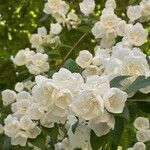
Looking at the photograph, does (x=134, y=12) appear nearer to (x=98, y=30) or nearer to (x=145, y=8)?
(x=145, y=8)

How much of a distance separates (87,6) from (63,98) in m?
1.42

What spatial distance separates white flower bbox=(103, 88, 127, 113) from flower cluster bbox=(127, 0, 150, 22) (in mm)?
1193

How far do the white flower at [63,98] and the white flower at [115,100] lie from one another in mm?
96

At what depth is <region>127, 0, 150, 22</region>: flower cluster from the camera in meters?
2.49

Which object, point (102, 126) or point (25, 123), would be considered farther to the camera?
point (25, 123)

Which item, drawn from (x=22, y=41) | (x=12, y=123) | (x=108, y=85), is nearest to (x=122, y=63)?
(x=108, y=85)

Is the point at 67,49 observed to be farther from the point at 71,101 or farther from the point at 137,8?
the point at 71,101

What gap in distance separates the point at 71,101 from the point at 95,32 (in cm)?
94

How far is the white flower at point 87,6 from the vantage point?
269cm

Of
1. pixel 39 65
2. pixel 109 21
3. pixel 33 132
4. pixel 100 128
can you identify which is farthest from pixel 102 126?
pixel 39 65

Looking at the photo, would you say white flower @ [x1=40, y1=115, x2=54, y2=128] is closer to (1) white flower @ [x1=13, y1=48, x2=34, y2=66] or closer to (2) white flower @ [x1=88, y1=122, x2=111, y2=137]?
(2) white flower @ [x1=88, y1=122, x2=111, y2=137]

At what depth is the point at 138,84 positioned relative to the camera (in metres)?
1.37

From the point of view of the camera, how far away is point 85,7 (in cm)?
272

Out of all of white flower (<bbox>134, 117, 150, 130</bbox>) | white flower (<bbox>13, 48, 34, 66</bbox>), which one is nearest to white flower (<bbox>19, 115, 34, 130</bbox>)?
white flower (<bbox>134, 117, 150, 130</bbox>)
